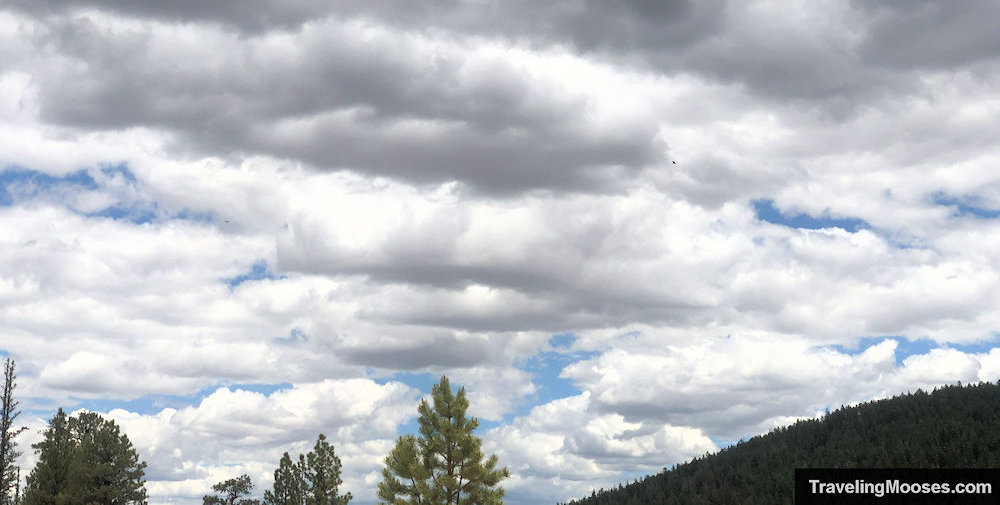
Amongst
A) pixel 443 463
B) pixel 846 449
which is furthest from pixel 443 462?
pixel 846 449

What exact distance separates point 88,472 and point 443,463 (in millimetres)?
26242

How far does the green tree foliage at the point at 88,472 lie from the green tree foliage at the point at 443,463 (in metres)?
23.3

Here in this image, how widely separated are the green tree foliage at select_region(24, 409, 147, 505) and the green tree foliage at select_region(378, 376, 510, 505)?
23327 millimetres

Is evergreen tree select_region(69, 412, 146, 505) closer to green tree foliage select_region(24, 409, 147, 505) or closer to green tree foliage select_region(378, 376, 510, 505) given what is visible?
green tree foliage select_region(24, 409, 147, 505)

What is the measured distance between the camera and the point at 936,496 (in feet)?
81.4

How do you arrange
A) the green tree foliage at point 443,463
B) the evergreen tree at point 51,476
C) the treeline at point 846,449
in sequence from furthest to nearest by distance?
the evergreen tree at point 51,476 → the green tree foliage at point 443,463 → the treeline at point 846,449

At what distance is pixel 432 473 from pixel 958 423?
963 inches

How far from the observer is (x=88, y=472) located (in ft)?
183

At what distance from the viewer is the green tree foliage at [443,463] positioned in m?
43.7

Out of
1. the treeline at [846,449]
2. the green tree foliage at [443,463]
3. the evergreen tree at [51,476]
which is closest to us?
the treeline at [846,449]

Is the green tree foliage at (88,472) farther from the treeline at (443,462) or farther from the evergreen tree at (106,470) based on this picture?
the treeline at (443,462)

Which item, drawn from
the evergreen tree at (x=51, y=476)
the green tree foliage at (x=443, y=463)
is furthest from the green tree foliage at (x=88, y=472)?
the green tree foliage at (x=443, y=463)

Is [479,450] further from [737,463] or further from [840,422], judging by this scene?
[840,422]

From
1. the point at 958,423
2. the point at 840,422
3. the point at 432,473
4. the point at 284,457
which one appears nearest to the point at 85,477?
the point at 284,457
